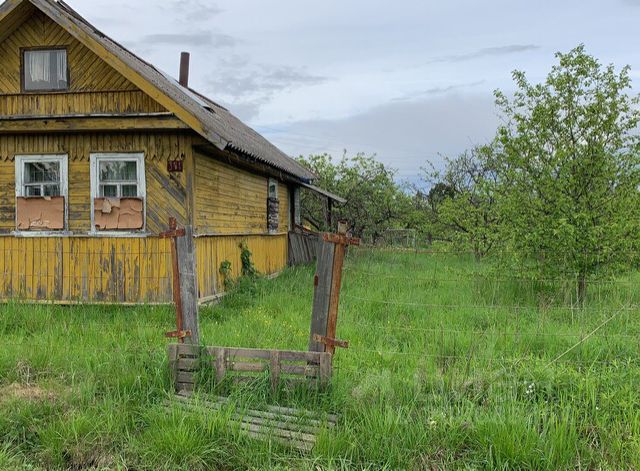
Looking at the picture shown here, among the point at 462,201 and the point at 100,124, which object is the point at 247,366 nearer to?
the point at 100,124

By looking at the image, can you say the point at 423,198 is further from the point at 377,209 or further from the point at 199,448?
the point at 199,448

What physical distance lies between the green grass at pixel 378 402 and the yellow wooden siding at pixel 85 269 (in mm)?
2791

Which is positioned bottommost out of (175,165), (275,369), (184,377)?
(184,377)

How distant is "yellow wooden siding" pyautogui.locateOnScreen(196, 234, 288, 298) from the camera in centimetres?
1005

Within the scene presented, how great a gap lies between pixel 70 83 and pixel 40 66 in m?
0.70

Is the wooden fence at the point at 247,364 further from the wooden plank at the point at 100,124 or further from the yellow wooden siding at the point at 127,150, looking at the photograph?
the wooden plank at the point at 100,124

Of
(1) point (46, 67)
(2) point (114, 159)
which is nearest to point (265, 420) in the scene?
(2) point (114, 159)

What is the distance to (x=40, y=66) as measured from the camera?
32.0ft

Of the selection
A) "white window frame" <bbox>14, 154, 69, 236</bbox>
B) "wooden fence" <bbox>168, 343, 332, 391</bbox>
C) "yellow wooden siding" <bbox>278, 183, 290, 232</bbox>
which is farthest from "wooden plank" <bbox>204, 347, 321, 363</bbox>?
"yellow wooden siding" <bbox>278, 183, 290, 232</bbox>

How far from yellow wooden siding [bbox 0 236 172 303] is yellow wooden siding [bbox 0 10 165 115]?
2.43 meters

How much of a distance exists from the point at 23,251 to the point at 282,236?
25.7 feet

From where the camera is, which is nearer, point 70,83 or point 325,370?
point 325,370

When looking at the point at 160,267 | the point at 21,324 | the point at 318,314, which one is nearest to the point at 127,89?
the point at 160,267

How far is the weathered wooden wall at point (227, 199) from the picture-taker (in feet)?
33.2
